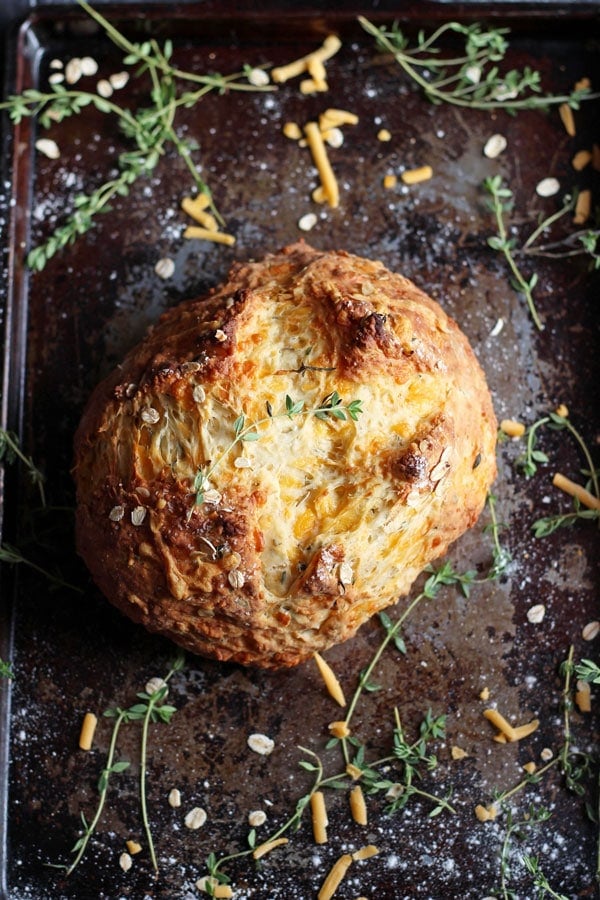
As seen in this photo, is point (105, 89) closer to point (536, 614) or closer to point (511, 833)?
point (536, 614)

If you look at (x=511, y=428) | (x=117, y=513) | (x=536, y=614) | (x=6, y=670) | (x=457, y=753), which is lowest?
(x=457, y=753)

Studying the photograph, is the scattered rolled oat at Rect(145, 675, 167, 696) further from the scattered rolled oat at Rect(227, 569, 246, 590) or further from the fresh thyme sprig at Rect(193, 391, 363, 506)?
the fresh thyme sprig at Rect(193, 391, 363, 506)

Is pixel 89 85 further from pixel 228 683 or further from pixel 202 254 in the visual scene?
pixel 228 683

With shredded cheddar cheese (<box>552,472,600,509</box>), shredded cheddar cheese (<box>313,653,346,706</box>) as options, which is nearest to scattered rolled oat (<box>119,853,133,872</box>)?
shredded cheddar cheese (<box>313,653,346,706</box>)

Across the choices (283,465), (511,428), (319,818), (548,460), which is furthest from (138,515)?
(548,460)

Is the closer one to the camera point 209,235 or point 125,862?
point 125,862

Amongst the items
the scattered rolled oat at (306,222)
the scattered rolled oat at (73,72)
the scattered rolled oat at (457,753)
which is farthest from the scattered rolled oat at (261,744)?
the scattered rolled oat at (73,72)

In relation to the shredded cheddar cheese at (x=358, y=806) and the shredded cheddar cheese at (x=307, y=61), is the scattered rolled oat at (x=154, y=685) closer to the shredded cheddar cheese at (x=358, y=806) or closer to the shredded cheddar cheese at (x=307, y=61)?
the shredded cheddar cheese at (x=358, y=806)
